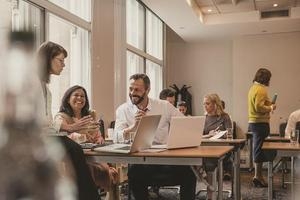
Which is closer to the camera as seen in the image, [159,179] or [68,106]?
[159,179]

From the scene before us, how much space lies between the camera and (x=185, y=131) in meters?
2.19

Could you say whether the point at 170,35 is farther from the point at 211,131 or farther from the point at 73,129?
the point at 73,129

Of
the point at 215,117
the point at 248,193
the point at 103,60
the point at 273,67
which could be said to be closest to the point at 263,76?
the point at 215,117

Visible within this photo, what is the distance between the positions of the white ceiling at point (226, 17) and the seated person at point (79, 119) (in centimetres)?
281

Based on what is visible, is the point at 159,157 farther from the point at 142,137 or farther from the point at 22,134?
the point at 22,134

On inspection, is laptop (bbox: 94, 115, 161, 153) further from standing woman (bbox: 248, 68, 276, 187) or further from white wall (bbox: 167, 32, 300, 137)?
white wall (bbox: 167, 32, 300, 137)

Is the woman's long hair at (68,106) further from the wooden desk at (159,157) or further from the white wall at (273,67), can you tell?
the white wall at (273,67)

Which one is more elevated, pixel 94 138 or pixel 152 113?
pixel 152 113

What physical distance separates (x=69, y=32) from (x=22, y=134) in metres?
4.44

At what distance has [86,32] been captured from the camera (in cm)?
473

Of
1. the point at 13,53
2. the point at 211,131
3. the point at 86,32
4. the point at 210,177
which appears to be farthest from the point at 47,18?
the point at 13,53

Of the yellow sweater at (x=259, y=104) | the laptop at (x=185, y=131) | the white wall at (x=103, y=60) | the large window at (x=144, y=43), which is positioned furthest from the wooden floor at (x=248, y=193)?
the large window at (x=144, y=43)

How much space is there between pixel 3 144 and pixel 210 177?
194 centimetres

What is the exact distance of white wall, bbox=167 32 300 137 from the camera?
709cm
